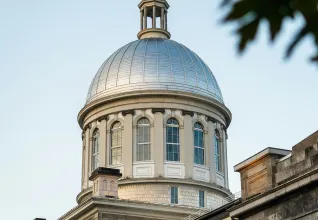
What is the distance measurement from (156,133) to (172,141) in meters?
1.09

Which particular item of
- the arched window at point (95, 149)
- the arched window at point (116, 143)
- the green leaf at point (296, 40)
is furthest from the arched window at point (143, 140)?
the green leaf at point (296, 40)

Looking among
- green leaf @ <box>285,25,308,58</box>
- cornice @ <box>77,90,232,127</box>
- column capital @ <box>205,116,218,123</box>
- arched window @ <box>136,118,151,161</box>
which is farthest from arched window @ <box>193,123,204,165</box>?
green leaf @ <box>285,25,308,58</box>

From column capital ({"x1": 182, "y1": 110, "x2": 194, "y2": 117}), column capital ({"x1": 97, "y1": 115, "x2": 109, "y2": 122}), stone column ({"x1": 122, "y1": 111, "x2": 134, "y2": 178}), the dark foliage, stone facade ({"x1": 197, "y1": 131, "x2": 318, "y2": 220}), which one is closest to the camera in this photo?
the dark foliage

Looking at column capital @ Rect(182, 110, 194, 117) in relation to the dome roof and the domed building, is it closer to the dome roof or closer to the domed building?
the domed building

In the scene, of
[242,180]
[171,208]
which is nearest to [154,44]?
[171,208]

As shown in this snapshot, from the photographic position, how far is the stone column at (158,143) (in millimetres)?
42250

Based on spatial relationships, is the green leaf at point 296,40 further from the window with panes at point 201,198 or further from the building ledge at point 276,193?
the window with panes at point 201,198

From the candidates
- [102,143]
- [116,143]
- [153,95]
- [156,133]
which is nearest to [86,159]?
[102,143]

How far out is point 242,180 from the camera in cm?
2680

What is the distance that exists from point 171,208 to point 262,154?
50.3ft

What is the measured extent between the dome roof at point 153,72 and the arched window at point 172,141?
6.79ft

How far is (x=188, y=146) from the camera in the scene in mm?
43312

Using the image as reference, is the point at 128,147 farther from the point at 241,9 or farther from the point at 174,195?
the point at 241,9

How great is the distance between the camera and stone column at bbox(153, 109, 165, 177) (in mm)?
42250
